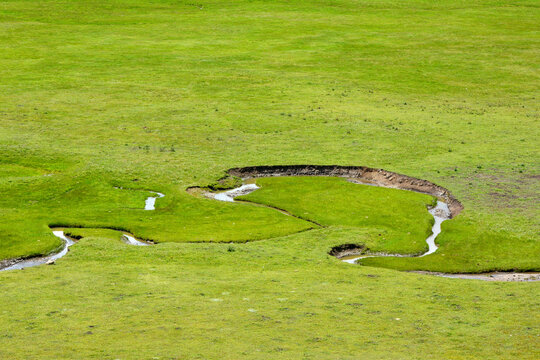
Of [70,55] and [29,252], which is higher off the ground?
[70,55]

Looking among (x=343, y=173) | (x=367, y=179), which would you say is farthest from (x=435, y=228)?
(x=343, y=173)

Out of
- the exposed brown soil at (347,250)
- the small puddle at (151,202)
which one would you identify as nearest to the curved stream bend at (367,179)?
the small puddle at (151,202)

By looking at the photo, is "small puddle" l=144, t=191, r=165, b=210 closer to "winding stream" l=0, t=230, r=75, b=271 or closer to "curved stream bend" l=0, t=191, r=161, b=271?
"curved stream bend" l=0, t=191, r=161, b=271

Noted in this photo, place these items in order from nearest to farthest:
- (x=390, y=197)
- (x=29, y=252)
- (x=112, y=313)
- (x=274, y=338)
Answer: (x=274, y=338), (x=112, y=313), (x=29, y=252), (x=390, y=197)

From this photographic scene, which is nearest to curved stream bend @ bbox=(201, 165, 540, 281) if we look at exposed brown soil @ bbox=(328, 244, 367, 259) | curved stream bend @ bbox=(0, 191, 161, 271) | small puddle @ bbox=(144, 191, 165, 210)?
small puddle @ bbox=(144, 191, 165, 210)

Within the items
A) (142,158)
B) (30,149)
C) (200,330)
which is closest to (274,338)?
(200,330)

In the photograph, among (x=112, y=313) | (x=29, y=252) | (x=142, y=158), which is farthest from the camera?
(x=142, y=158)

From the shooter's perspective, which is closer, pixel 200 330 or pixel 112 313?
pixel 200 330

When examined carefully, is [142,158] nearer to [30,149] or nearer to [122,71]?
[30,149]

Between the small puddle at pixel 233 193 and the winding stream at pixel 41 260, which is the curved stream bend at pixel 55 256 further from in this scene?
the small puddle at pixel 233 193
